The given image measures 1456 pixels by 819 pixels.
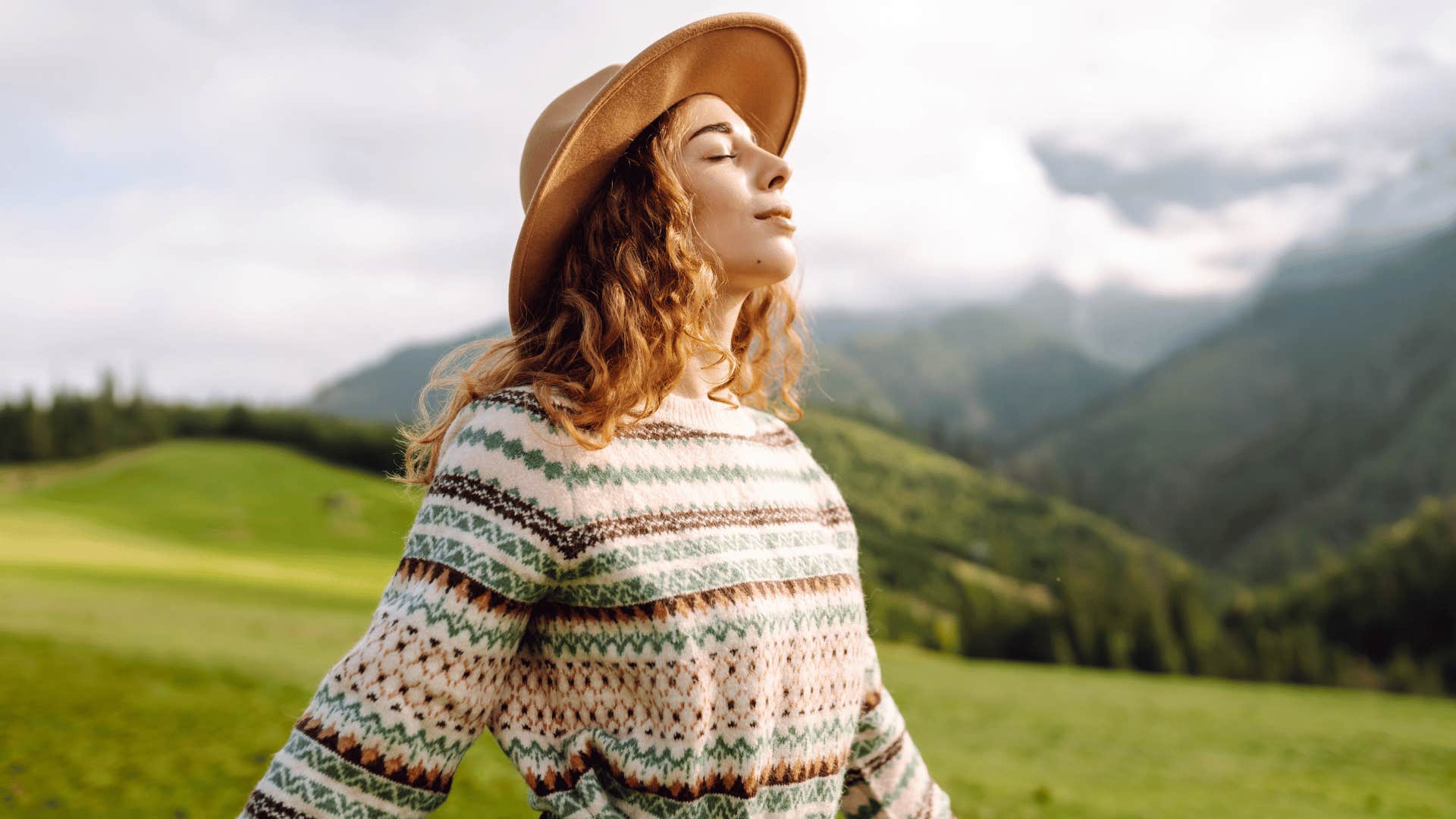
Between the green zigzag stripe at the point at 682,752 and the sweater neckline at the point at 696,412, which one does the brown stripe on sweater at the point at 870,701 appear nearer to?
the green zigzag stripe at the point at 682,752

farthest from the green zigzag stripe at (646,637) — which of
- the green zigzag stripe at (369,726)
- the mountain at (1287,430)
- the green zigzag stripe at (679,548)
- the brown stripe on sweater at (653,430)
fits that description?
the mountain at (1287,430)

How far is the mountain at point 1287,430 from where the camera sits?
102 meters

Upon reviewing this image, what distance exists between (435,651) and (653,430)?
51cm

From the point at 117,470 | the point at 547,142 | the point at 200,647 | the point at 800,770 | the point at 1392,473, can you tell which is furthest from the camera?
the point at 1392,473

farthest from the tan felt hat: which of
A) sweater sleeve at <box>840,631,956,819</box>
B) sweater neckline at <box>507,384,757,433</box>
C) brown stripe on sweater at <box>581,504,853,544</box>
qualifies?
sweater sleeve at <box>840,631,956,819</box>

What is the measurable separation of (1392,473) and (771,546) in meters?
120

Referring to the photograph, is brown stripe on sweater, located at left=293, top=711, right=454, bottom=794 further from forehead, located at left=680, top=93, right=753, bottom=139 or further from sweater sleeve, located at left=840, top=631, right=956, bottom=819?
forehead, located at left=680, top=93, right=753, bottom=139

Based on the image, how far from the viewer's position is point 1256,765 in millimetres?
10438

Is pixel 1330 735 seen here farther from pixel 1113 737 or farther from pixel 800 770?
pixel 800 770

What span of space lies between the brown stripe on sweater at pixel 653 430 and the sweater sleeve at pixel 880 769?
17.4 inches

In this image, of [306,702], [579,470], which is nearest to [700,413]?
[579,470]

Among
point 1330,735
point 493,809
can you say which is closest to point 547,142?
point 493,809

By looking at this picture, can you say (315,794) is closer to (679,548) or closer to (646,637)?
(646,637)

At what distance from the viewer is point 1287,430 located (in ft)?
429
